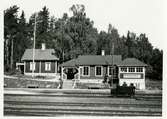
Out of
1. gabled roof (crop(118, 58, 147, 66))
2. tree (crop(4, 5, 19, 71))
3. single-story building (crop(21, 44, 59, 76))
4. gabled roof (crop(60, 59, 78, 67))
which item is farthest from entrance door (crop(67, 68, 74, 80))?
tree (crop(4, 5, 19, 71))

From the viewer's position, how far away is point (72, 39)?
17.5 m

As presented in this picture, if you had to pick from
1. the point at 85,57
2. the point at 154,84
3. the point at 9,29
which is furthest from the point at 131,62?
the point at 9,29

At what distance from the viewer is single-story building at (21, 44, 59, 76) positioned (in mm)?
18042

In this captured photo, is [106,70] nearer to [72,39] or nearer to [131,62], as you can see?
[131,62]

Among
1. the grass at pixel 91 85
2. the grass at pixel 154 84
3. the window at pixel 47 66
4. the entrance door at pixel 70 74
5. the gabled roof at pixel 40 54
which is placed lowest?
the grass at pixel 91 85

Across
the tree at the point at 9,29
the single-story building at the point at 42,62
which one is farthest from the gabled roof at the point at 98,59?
the tree at the point at 9,29

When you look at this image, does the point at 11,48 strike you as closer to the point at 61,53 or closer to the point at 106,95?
the point at 61,53

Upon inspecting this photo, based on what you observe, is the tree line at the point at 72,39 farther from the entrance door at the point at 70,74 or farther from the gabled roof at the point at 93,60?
the entrance door at the point at 70,74

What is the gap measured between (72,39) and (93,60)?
1717mm

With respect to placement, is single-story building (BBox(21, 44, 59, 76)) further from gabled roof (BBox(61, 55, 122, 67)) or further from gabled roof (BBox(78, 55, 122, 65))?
gabled roof (BBox(78, 55, 122, 65))

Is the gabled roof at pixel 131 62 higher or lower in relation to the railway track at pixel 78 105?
higher

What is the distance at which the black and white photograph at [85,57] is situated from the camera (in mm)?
15211

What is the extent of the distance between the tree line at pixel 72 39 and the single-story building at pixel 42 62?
1.43ft

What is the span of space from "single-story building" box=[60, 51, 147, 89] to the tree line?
305 millimetres
